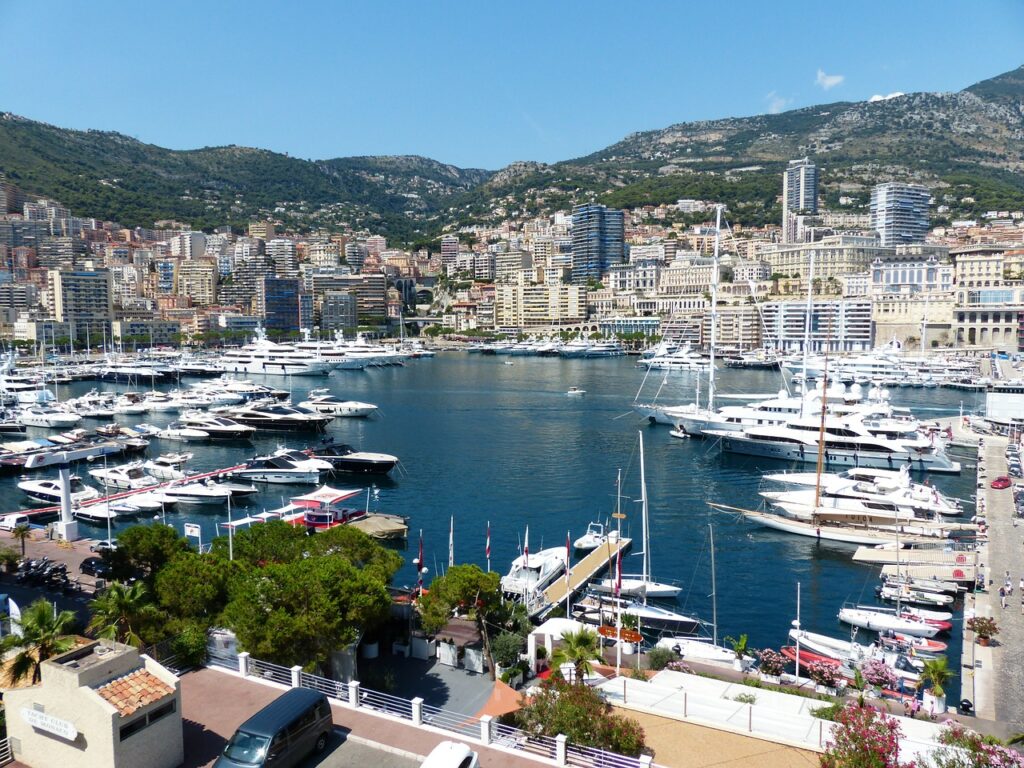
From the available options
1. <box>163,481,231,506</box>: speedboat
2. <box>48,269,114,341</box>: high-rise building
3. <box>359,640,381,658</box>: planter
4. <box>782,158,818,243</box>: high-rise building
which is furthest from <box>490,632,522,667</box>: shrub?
<box>782,158,818,243</box>: high-rise building

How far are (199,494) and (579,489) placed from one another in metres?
A: 14.3

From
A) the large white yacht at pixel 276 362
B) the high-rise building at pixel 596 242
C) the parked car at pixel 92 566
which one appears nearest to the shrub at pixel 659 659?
the parked car at pixel 92 566

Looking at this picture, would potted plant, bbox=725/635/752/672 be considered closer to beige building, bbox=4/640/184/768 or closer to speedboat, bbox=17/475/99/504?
beige building, bbox=4/640/184/768

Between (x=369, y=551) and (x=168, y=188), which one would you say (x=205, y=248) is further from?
(x=369, y=551)

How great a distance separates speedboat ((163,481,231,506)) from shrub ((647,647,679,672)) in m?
20.4

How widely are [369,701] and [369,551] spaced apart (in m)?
4.72

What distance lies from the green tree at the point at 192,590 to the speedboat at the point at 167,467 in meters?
22.6

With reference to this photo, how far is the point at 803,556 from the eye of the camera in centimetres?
2352

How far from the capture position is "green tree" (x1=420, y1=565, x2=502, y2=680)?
12.2 metres

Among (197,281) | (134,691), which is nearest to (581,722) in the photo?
(134,691)

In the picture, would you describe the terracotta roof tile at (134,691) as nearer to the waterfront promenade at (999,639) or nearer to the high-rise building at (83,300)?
the waterfront promenade at (999,639)

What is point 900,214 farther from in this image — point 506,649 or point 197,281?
point 506,649

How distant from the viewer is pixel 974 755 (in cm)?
707

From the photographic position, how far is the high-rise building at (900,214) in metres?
139
